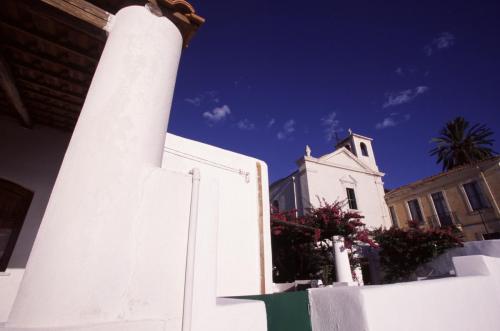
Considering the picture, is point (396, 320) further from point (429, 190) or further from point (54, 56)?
point (429, 190)

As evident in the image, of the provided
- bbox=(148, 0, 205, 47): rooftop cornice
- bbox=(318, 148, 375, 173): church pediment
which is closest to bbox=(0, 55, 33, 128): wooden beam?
bbox=(148, 0, 205, 47): rooftop cornice

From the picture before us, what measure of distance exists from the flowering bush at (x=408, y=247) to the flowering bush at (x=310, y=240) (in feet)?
9.34

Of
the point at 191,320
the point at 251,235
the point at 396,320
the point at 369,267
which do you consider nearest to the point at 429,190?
the point at 369,267

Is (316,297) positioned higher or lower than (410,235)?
lower

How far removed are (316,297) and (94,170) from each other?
2.51m

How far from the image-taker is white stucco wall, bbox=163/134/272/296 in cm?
634

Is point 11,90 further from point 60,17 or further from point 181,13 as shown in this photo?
point 181,13

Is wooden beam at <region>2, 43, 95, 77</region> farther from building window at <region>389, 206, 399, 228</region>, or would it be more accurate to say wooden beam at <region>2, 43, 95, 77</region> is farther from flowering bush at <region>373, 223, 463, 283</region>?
building window at <region>389, 206, 399, 228</region>

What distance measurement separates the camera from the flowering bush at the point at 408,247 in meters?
11.5

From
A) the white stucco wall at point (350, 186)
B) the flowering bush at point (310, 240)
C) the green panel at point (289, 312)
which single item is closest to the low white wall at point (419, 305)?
the green panel at point (289, 312)

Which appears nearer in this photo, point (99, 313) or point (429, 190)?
point (99, 313)

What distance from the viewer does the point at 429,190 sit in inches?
752

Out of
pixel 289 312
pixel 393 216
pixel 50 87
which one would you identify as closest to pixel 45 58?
pixel 50 87

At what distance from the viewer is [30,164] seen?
4973 mm
